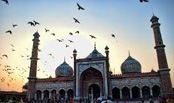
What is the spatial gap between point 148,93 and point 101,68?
729cm

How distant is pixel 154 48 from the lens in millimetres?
31000

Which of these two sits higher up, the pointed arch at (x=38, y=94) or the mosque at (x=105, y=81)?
the mosque at (x=105, y=81)

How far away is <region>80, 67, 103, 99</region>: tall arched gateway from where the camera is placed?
100 feet

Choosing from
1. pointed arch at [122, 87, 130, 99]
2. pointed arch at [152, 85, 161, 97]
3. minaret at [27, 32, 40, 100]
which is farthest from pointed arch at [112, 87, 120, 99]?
minaret at [27, 32, 40, 100]

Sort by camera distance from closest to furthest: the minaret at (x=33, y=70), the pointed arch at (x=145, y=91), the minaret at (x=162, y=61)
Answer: the minaret at (x=162, y=61) < the pointed arch at (x=145, y=91) < the minaret at (x=33, y=70)

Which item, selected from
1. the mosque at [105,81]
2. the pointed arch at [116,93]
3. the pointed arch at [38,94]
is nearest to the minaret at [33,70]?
the mosque at [105,81]

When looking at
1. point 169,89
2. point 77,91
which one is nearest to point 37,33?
point 77,91

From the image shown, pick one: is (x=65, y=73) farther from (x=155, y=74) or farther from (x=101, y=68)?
(x=155, y=74)

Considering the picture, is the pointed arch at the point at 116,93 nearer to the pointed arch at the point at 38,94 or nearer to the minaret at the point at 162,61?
the minaret at the point at 162,61

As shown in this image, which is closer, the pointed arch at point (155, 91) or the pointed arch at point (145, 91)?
the pointed arch at point (155, 91)

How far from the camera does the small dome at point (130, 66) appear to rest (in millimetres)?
33406

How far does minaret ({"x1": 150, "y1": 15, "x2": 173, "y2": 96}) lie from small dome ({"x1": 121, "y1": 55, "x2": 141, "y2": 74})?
457cm

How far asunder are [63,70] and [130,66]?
11334 millimetres

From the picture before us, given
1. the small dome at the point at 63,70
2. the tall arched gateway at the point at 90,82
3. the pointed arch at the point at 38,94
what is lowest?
the pointed arch at the point at 38,94
